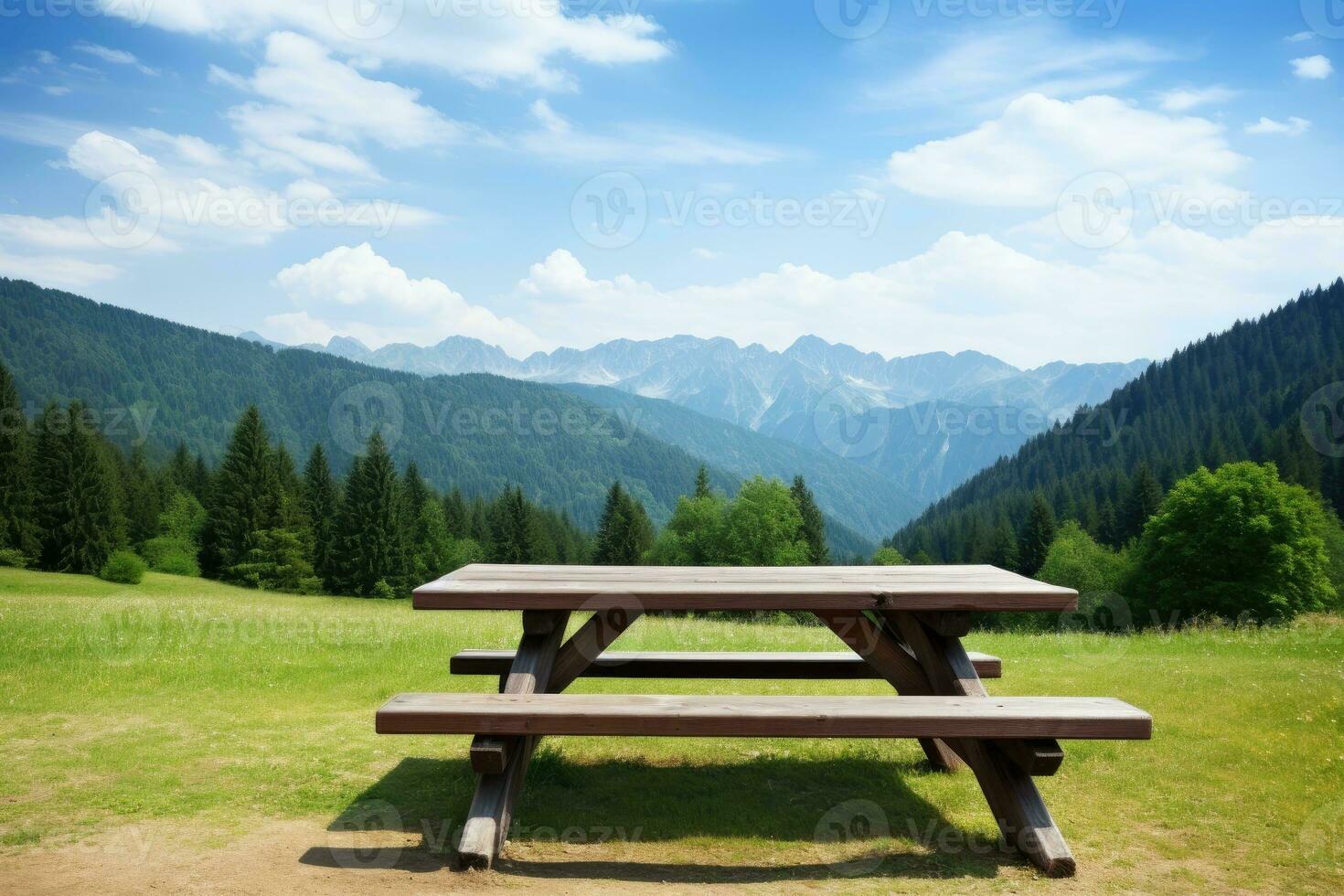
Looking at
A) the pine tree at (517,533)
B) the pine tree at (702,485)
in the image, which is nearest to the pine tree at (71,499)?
the pine tree at (517,533)

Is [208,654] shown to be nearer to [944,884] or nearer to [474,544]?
[944,884]

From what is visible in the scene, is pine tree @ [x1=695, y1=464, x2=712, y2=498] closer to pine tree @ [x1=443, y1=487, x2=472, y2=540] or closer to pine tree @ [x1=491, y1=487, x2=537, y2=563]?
pine tree @ [x1=491, y1=487, x2=537, y2=563]

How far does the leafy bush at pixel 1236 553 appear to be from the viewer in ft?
135

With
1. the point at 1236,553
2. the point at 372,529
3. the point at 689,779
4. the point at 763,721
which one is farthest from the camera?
the point at 372,529

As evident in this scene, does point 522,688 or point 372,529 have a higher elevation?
point 522,688

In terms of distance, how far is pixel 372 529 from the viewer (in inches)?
2255

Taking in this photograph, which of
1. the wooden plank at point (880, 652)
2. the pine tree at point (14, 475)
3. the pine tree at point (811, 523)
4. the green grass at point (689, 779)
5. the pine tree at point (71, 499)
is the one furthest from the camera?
the pine tree at point (811, 523)

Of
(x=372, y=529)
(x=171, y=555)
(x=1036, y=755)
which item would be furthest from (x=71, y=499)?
(x=1036, y=755)

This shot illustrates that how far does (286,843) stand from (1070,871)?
4.69m

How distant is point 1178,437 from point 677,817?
13743 cm

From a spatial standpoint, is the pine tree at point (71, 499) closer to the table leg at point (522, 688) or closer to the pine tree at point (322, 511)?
the pine tree at point (322, 511)

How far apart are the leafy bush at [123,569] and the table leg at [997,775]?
46337 millimetres

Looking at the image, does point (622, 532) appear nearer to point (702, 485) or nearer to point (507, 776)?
point (702, 485)

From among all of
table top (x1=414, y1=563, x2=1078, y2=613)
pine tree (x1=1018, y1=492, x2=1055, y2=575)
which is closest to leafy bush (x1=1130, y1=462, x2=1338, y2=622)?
pine tree (x1=1018, y1=492, x2=1055, y2=575)
